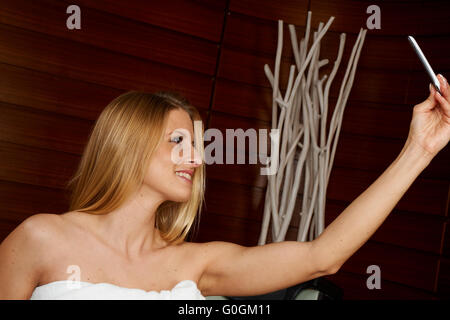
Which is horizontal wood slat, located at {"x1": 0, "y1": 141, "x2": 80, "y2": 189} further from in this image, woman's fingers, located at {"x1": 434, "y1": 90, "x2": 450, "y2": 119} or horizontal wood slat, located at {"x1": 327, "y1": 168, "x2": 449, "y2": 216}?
woman's fingers, located at {"x1": 434, "y1": 90, "x2": 450, "y2": 119}

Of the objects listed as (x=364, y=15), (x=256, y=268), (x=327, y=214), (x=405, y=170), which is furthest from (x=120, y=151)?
(x=364, y=15)

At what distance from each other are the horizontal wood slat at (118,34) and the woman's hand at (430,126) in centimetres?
215

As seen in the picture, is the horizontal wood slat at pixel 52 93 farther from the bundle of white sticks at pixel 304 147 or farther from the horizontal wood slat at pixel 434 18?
the horizontal wood slat at pixel 434 18

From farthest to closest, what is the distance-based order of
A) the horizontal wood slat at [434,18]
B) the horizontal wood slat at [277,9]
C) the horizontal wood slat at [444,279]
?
the horizontal wood slat at [277,9] < the horizontal wood slat at [434,18] < the horizontal wood slat at [444,279]

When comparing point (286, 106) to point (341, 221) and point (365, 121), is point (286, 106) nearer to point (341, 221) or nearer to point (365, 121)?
point (365, 121)

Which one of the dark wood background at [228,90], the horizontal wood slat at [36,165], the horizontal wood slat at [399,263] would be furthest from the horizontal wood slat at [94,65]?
Answer: the horizontal wood slat at [399,263]

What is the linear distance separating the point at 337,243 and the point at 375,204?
132 millimetres

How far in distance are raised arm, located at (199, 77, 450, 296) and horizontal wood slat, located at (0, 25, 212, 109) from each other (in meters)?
1.74

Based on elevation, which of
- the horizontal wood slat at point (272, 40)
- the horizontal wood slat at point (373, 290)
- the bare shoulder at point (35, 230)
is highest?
the horizontal wood slat at point (272, 40)

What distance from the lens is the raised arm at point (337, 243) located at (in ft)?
3.47

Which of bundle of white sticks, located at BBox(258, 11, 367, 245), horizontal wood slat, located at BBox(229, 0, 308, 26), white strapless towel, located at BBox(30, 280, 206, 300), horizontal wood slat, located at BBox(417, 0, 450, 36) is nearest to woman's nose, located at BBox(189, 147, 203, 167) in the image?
white strapless towel, located at BBox(30, 280, 206, 300)

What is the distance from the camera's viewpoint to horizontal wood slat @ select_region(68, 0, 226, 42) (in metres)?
2.92
